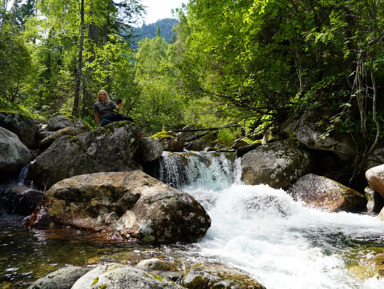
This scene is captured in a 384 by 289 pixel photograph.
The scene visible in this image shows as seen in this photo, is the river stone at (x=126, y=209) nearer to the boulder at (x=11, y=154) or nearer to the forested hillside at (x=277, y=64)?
the boulder at (x=11, y=154)

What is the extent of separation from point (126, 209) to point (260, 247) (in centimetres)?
267

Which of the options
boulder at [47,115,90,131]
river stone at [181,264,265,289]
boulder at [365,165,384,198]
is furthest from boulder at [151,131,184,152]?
river stone at [181,264,265,289]

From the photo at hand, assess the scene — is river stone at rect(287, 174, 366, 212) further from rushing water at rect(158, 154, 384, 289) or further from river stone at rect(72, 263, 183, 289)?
river stone at rect(72, 263, 183, 289)

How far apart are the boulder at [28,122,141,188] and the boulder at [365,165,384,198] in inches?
255

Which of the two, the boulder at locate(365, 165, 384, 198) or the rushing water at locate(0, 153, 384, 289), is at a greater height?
the boulder at locate(365, 165, 384, 198)

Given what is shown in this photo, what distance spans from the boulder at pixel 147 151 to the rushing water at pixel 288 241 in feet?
6.06

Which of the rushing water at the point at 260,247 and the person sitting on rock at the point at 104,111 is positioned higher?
the person sitting on rock at the point at 104,111

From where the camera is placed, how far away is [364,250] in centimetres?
395

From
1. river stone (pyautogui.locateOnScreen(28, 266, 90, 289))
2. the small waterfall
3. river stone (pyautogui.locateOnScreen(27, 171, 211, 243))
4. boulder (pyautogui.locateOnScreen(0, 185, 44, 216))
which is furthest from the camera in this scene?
the small waterfall

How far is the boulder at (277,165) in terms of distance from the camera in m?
7.96

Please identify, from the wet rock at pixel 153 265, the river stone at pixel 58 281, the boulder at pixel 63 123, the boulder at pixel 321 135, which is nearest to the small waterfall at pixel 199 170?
the boulder at pixel 321 135

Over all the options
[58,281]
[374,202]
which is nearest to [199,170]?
[374,202]

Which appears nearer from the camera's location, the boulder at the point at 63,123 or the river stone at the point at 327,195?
the river stone at the point at 327,195

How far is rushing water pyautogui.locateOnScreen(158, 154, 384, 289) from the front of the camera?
3191mm
